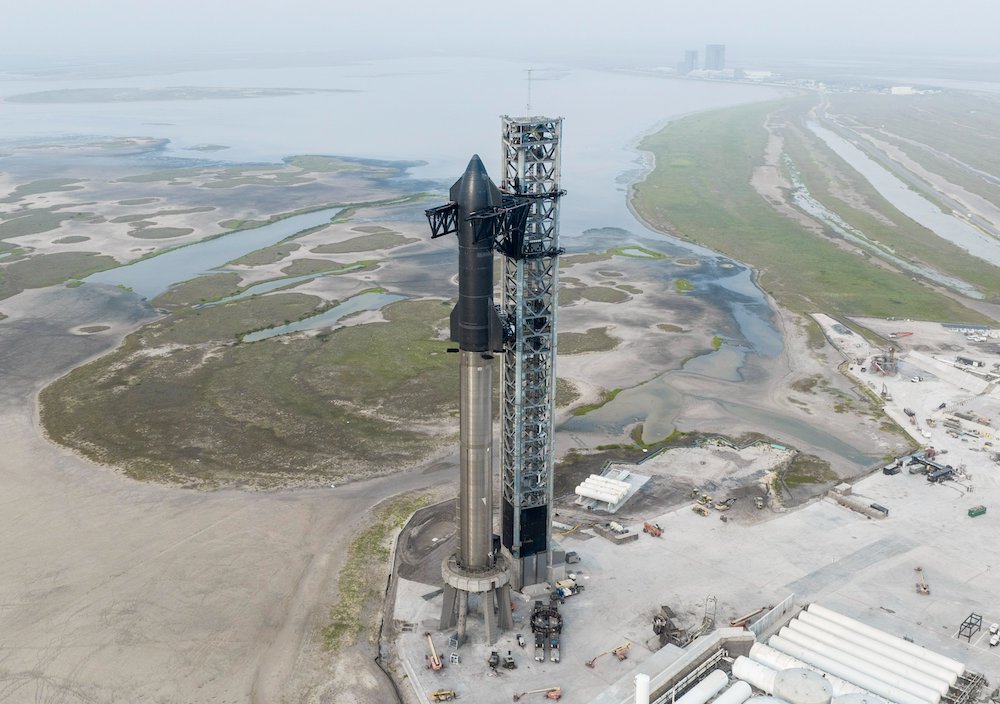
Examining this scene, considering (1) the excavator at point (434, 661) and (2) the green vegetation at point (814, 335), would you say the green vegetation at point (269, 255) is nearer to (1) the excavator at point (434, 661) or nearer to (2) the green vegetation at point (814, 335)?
(2) the green vegetation at point (814, 335)

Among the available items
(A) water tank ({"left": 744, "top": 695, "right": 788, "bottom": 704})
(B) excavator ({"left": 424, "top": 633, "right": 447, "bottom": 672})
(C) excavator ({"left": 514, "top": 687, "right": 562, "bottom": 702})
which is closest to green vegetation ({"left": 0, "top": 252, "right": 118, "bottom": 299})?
(B) excavator ({"left": 424, "top": 633, "right": 447, "bottom": 672})

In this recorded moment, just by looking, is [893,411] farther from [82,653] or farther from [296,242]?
[296,242]

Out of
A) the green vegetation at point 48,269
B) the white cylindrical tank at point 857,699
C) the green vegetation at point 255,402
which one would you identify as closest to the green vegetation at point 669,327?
the green vegetation at point 255,402

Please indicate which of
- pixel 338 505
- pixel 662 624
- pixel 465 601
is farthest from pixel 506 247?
pixel 338 505

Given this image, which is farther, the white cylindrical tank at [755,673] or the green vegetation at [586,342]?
the green vegetation at [586,342]

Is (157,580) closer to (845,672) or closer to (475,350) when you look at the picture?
(475,350)

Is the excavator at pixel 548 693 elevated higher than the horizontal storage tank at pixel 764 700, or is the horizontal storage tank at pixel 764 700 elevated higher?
the horizontal storage tank at pixel 764 700

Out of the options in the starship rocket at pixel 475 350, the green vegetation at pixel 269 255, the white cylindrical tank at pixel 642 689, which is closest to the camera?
the white cylindrical tank at pixel 642 689

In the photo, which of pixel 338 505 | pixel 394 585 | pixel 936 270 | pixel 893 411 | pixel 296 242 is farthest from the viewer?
pixel 296 242
